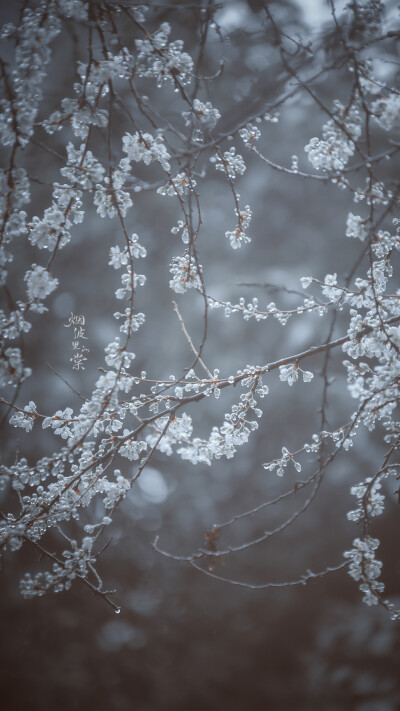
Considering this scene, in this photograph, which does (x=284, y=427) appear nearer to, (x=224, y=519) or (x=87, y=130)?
(x=224, y=519)

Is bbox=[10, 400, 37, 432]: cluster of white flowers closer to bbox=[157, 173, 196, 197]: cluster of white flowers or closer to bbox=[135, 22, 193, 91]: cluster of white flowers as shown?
bbox=[157, 173, 196, 197]: cluster of white flowers

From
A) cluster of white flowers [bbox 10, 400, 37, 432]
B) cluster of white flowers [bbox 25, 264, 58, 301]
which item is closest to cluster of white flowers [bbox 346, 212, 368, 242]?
cluster of white flowers [bbox 25, 264, 58, 301]

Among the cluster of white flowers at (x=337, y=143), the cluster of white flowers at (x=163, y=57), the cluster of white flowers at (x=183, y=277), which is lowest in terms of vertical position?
the cluster of white flowers at (x=183, y=277)

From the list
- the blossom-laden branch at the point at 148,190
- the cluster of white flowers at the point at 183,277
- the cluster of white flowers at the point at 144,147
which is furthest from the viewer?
the cluster of white flowers at the point at 183,277

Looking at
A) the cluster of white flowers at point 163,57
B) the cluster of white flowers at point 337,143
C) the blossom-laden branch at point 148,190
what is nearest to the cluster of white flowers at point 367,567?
the blossom-laden branch at point 148,190

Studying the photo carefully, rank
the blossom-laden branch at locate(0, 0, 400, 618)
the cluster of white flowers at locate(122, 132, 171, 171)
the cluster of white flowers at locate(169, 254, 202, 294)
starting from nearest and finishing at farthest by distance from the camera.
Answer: the blossom-laden branch at locate(0, 0, 400, 618), the cluster of white flowers at locate(122, 132, 171, 171), the cluster of white flowers at locate(169, 254, 202, 294)

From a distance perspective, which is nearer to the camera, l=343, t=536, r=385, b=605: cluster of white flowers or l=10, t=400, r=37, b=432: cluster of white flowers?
l=343, t=536, r=385, b=605: cluster of white flowers

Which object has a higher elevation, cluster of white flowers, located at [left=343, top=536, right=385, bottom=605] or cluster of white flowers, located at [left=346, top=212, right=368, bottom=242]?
cluster of white flowers, located at [left=346, top=212, right=368, bottom=242]

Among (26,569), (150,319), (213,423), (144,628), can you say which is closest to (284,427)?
(213,423)

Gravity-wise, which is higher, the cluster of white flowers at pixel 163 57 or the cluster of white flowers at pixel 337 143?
the cluster of white flowers at pixel 337 143

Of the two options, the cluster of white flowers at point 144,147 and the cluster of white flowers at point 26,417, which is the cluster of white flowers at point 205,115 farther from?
the cluster of white flowers at point 26,417

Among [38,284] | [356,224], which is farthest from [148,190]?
[356,224]

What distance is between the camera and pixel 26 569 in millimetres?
2160

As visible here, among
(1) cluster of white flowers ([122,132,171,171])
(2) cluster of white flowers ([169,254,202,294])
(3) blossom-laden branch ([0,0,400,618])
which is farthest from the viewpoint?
(2) cluster of white flowers ([169,254,202,294])
